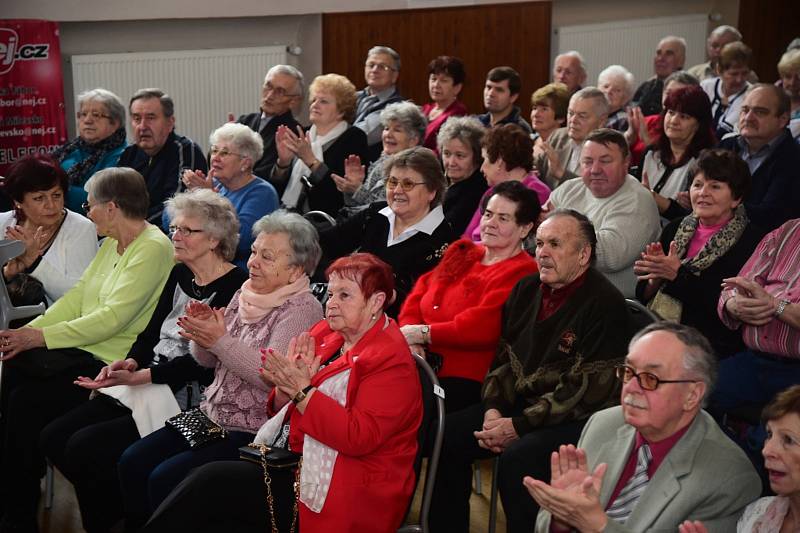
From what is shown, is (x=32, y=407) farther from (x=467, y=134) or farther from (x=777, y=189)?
(x=777, y=189)

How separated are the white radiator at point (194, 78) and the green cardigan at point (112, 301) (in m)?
3.40

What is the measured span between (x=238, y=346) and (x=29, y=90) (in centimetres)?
414

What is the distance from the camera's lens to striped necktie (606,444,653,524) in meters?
2.44

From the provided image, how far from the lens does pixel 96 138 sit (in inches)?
214

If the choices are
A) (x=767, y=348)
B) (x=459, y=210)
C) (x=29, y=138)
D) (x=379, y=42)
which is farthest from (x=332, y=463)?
(x=379, y=42)

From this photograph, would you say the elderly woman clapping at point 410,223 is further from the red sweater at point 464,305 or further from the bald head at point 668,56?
the bald head at point 668,56

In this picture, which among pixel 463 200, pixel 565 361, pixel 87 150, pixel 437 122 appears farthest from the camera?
pixel 437 122

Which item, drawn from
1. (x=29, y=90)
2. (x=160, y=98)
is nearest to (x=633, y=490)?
(x=160, y=98)

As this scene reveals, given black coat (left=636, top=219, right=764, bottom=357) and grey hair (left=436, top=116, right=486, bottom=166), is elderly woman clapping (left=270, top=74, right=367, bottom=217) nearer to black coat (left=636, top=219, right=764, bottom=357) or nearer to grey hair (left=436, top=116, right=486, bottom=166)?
grey hair (left=436, top=116, right=486, bottom=166)

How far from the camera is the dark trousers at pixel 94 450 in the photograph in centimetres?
339

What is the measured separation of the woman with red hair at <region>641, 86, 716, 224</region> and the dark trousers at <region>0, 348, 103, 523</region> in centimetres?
253

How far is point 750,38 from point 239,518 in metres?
8.40

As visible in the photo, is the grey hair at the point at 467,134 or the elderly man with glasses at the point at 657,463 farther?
the grey hair at the point at 467,134

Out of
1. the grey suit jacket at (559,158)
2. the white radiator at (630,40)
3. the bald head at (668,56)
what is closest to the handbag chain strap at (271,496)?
the grey suit jacket at (559,158)
